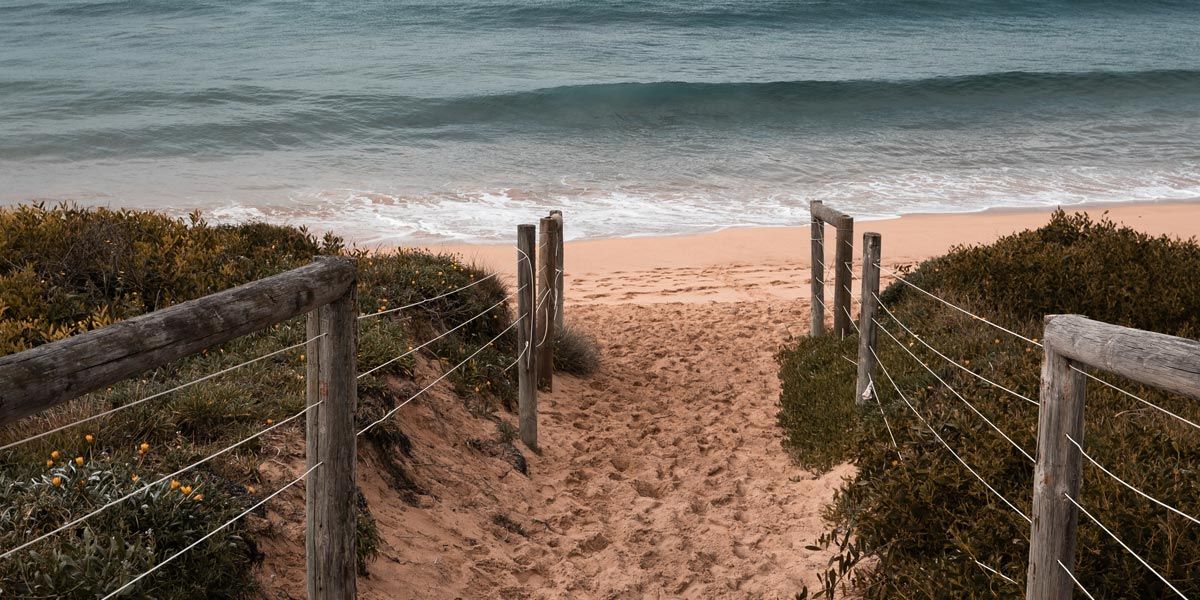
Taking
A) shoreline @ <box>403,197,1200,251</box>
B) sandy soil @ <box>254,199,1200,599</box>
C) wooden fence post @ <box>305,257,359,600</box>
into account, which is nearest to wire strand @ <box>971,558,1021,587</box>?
sandy soil @ <box>254,199,1200,599</box>

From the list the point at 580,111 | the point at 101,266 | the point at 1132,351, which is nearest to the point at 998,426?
the point at 1132,351

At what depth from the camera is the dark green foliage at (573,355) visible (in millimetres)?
8625

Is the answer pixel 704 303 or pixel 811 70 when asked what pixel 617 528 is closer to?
pixel 704 303

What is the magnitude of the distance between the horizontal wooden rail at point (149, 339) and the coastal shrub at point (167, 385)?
1031 millimetres

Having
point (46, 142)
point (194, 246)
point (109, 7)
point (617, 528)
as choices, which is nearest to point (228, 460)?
point (617, 528)

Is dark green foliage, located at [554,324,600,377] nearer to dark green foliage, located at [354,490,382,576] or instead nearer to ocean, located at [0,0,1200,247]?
dark green foliage, located at [354,490,382,576]

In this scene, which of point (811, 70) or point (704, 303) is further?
point (811, 70)

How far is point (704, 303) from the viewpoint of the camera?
11.4 m

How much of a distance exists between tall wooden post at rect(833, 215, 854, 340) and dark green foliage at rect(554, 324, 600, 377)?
2.17m

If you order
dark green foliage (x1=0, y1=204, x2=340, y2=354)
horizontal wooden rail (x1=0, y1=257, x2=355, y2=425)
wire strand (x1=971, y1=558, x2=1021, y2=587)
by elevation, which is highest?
horizontal wooden rail (x1=0, y1=257, x2=355, y2=425)

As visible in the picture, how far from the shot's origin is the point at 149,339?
241 cm

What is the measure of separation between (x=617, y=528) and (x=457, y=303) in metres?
2.84

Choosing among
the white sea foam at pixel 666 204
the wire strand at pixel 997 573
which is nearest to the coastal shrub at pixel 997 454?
the wire strand at pixel 997 573

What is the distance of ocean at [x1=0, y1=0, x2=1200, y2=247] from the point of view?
19641 millimetres
